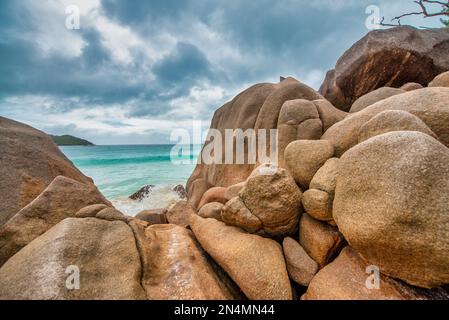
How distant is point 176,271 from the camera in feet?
10.9

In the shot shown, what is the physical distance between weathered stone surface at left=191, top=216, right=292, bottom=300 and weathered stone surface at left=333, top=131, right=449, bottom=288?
1.31 metres

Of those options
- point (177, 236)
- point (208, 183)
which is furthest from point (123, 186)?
point (177, 236)

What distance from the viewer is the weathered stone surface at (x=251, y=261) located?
3031 millimetres

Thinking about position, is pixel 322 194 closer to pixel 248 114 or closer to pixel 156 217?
pixel 156 217

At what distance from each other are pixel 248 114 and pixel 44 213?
9.13 meters

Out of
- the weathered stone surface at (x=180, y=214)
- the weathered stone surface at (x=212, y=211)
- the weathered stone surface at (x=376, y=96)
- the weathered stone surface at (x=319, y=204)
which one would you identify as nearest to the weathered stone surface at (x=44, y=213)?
the weathered stone surface at (x=180, y=214)

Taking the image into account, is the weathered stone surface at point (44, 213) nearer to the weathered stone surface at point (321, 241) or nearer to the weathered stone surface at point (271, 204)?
the weathered stone surface at point (271, 204)

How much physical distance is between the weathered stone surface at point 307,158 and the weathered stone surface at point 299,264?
1344 millimetres

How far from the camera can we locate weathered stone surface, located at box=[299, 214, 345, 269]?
332 cm

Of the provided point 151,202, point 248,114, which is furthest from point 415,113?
point 151,202

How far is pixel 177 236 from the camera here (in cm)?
452

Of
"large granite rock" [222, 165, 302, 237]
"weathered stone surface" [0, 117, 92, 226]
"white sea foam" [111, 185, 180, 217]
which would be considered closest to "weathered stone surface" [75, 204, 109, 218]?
"weathered stone surface" [0, 117, 92, 226]

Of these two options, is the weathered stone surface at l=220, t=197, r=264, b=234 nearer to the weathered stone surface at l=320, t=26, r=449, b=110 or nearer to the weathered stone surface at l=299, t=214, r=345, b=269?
the weathered stone surface at l=299, t=214, r=345, b=269
